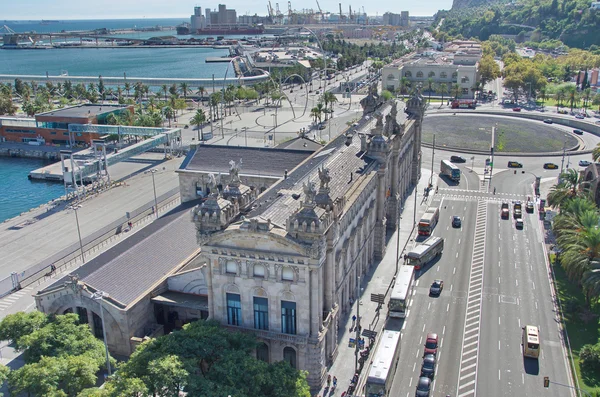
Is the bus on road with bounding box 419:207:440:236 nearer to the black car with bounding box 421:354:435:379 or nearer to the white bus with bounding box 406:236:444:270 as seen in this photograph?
the white bus with bounding box 406:236:444:270

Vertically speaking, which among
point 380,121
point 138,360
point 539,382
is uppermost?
point 380,121

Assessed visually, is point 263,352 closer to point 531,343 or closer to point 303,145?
point 531,343

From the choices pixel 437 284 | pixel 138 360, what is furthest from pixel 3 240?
pixel 437 284

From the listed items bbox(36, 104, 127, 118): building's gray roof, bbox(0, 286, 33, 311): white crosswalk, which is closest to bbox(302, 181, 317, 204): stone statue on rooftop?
bbox(0, 286, 33, 311): white crosswalk

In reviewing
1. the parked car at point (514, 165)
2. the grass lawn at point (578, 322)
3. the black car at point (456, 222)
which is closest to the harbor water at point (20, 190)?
the black car at point (456, 222)

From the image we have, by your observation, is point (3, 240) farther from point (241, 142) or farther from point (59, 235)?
point (241, 142)

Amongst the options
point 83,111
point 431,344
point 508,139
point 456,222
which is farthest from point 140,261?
point 508,139
